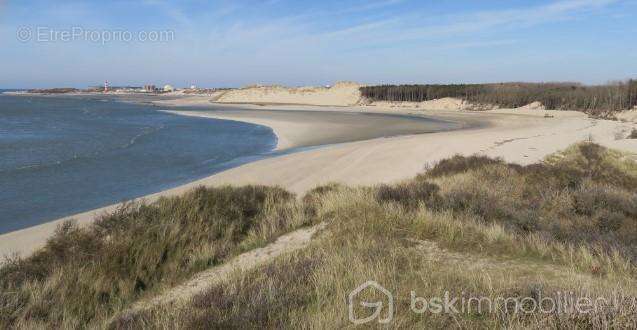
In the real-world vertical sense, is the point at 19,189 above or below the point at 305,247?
below

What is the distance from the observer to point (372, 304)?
4.13m

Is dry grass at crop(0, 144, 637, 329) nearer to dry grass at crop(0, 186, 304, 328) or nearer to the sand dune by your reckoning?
dry grass at crop(0, 186, 304, 328)

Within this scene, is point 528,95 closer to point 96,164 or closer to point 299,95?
point 299,95

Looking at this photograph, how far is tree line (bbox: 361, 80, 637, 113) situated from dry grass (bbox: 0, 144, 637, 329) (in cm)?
6178

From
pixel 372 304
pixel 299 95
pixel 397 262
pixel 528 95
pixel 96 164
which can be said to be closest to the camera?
pixel 372 304

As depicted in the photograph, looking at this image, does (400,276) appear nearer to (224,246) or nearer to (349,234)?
(349,234)

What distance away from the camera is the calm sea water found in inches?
557

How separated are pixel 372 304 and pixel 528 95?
8362cm

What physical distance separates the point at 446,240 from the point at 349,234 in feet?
4.63

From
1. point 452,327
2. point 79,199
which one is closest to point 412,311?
point 452,327

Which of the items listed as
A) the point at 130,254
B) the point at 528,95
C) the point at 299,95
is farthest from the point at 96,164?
the point at 299,95

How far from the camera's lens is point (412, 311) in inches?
159

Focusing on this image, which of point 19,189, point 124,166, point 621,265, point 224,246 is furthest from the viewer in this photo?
point 124,166

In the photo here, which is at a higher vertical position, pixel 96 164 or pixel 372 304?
pixel 372 304
